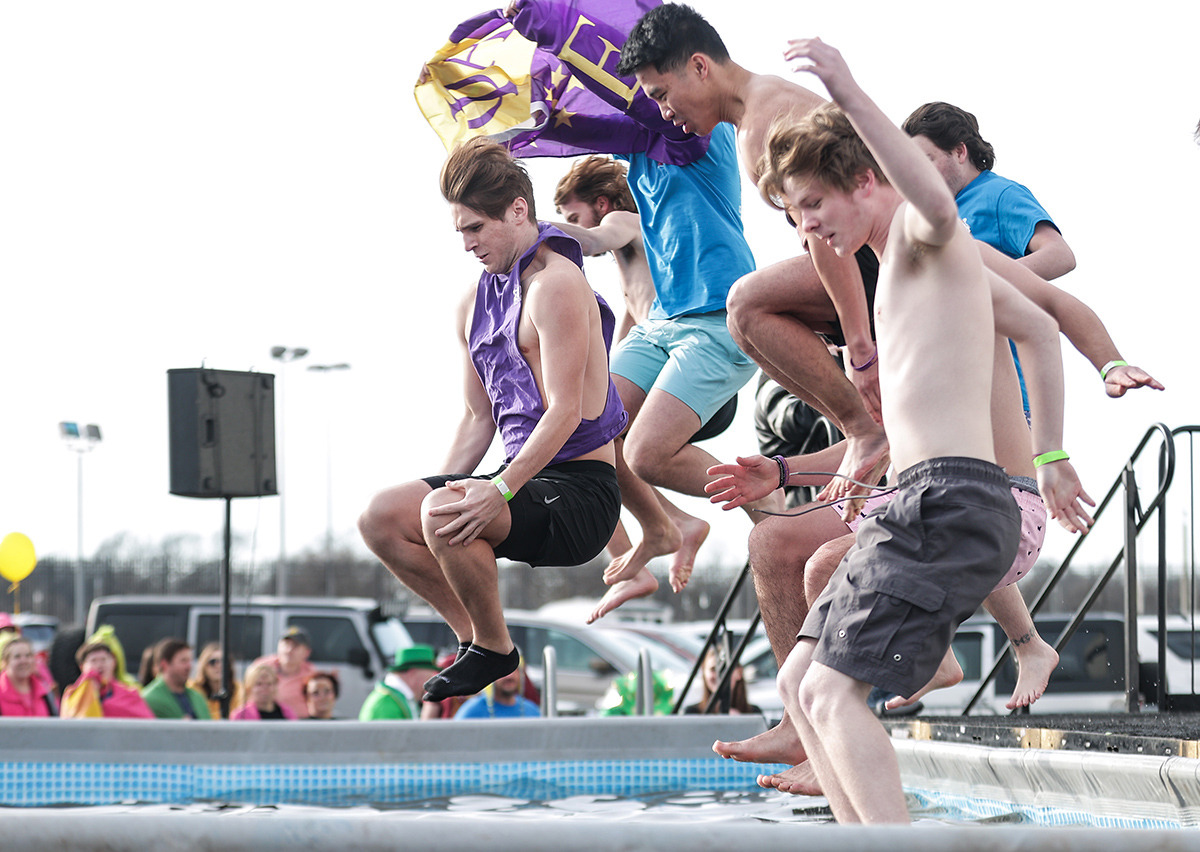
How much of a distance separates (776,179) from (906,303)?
475 millimetres

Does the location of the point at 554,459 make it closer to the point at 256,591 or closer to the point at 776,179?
the point at 776,179

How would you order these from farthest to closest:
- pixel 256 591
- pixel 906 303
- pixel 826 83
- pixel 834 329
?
1. pixel 256 591
2. pixel 834 329
3. pixel 906 303
4. pixel 826 83

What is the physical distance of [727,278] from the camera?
466 cm

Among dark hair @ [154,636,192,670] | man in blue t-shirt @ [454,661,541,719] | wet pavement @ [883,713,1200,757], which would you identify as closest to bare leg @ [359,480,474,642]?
wet pavement @ [883,713,1200,757]

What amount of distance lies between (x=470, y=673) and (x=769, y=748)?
3.19 ft

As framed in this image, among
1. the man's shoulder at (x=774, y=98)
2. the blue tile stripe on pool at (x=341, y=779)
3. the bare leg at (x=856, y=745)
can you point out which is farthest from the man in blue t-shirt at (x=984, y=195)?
the blue tile stripe on pool at (x=341, y=779)

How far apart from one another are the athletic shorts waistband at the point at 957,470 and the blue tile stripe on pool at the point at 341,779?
4.38 meters

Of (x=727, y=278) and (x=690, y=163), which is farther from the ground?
(x=690, y=163)

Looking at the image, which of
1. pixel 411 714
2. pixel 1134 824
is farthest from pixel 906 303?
pixel 411 714

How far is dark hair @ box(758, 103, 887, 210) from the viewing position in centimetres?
293

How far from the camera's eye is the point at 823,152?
2928mm

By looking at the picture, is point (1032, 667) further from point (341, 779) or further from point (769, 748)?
point (341, 779)

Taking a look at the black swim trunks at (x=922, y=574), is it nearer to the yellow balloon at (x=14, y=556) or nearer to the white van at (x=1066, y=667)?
the white van at (x=1066, y=667)

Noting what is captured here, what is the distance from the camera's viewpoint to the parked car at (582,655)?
48.3 ft
